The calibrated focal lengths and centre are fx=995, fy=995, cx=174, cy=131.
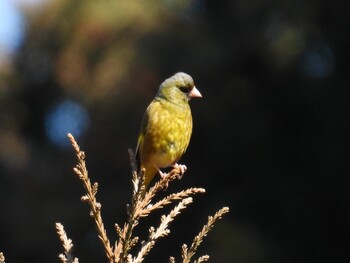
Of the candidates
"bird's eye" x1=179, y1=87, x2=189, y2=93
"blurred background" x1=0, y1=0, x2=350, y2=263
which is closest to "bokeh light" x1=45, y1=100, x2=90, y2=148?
"blurred background" x1=0, y1=0, x2=350, y2=263

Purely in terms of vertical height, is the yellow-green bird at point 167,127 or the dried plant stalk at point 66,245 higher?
the yellow-green bird at point 167,127

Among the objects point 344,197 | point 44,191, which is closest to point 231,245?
point 344,197

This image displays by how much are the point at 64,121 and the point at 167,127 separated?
16.5 meters

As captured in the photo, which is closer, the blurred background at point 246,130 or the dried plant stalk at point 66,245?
the dried plant stalk at point 66,245

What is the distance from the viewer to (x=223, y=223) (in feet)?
47.3

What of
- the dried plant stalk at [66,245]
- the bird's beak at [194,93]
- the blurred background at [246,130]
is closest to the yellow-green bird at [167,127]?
the bird's beak at [194,93]

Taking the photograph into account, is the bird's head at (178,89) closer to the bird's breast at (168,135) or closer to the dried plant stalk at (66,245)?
the bird's breast at (168,135)

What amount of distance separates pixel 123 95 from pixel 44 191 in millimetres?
3067

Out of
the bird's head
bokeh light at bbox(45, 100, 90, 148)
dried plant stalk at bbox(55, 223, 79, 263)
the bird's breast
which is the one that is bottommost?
bokeh light at bbox(45, 100, 90, 148)

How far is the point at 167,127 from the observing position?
4.23 metres

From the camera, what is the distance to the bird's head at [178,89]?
432cm

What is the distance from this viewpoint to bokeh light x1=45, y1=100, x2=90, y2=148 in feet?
59.3

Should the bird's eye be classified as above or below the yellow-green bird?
above

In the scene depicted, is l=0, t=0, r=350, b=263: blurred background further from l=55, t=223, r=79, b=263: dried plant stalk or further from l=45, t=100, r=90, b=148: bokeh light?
l=55, t=223, r=79, b=263: dried plant stalk
